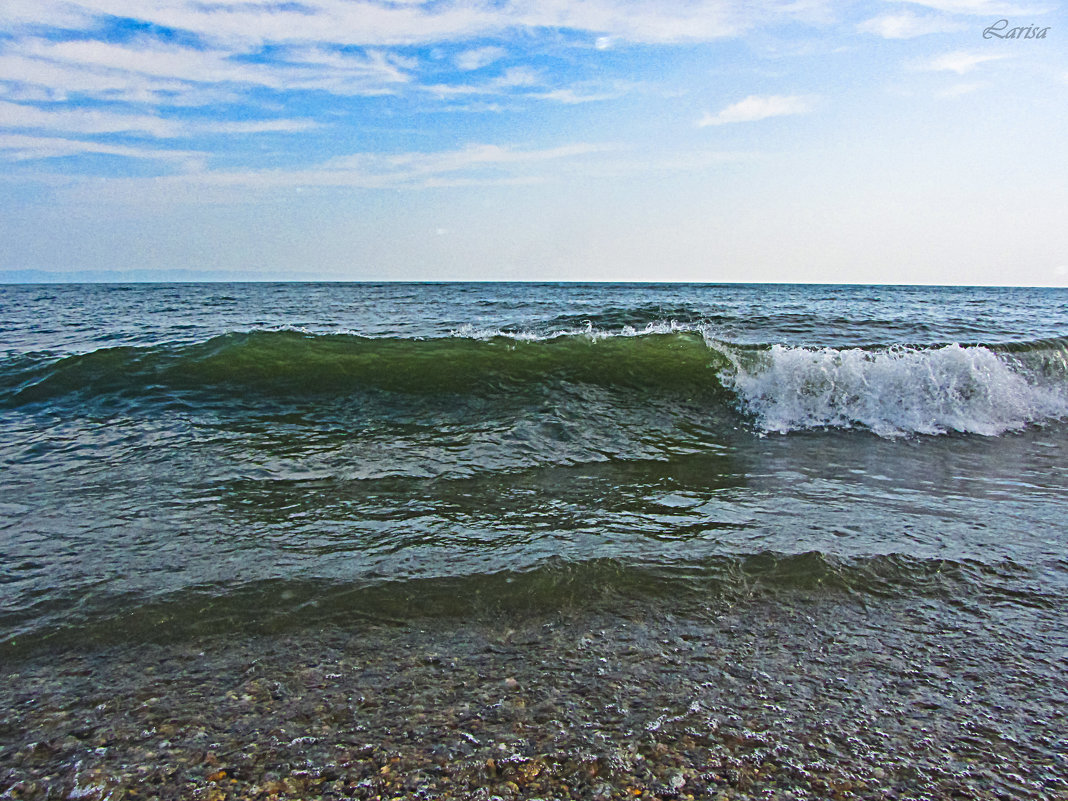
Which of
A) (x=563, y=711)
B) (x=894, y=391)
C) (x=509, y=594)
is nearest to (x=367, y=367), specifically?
(x=509, y=594)

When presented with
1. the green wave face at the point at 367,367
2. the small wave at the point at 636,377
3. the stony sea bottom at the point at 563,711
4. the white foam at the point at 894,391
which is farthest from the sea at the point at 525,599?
the green wave face at the point at 367,367

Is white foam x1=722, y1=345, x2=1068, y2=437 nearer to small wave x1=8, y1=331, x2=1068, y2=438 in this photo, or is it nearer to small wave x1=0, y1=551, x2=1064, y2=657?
small wave x1=8, y1=331, x2=1068, y2=438

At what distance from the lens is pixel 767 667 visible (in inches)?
107

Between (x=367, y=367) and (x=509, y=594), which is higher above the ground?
(x=367, y=367)

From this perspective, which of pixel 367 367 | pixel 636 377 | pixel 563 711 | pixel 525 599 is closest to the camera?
pixel 563 711

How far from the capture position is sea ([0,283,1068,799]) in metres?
2.18

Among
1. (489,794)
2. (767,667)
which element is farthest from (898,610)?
(489,794)

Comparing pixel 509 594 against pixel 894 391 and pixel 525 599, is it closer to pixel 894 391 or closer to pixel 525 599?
pixel 525 599

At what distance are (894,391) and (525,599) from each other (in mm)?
7766

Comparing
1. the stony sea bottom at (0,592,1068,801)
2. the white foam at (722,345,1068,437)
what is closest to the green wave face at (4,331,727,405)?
the white foam at (722,345,1068,437)

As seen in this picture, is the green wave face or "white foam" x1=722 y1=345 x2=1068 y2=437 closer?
"white foam" x1=722 y1=345 x2=1068 y2=437

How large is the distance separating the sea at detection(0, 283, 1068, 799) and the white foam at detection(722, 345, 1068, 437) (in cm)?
18

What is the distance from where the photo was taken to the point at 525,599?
11.0ft

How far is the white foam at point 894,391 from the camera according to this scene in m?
8.34
